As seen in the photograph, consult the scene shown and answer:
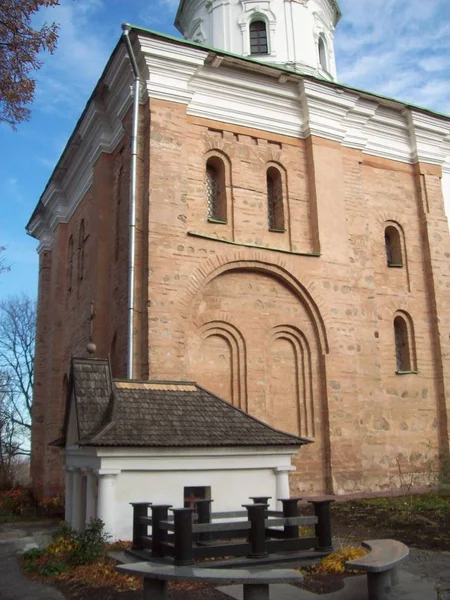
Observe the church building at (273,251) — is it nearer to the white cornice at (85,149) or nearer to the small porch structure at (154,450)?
the white cornice at (85,149)

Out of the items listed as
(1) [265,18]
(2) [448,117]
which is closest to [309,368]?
(2) [448,117]

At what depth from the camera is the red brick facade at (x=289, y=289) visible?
14.6 m

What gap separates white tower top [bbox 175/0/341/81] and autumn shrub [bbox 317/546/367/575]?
15587mm

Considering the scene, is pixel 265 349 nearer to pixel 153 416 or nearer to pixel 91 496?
pixel 153 416

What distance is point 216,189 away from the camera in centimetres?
1642

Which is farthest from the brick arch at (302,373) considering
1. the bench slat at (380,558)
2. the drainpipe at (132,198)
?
the bench slat at (380,558)

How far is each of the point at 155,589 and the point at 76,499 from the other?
4.39 m

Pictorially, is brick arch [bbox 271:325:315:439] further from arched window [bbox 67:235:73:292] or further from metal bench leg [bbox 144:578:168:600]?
metal bench leg [bbox 144:578:168:600]

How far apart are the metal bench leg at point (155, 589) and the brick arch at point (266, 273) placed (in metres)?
8.70

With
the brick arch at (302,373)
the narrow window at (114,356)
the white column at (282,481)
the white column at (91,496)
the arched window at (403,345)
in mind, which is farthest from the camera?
the arched window at (403,345)

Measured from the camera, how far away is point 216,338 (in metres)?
15.1

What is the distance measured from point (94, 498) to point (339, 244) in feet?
32.4

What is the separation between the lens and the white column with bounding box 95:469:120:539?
351 inches

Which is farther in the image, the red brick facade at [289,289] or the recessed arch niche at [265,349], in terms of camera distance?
the recessed arch niche at [265,349]
